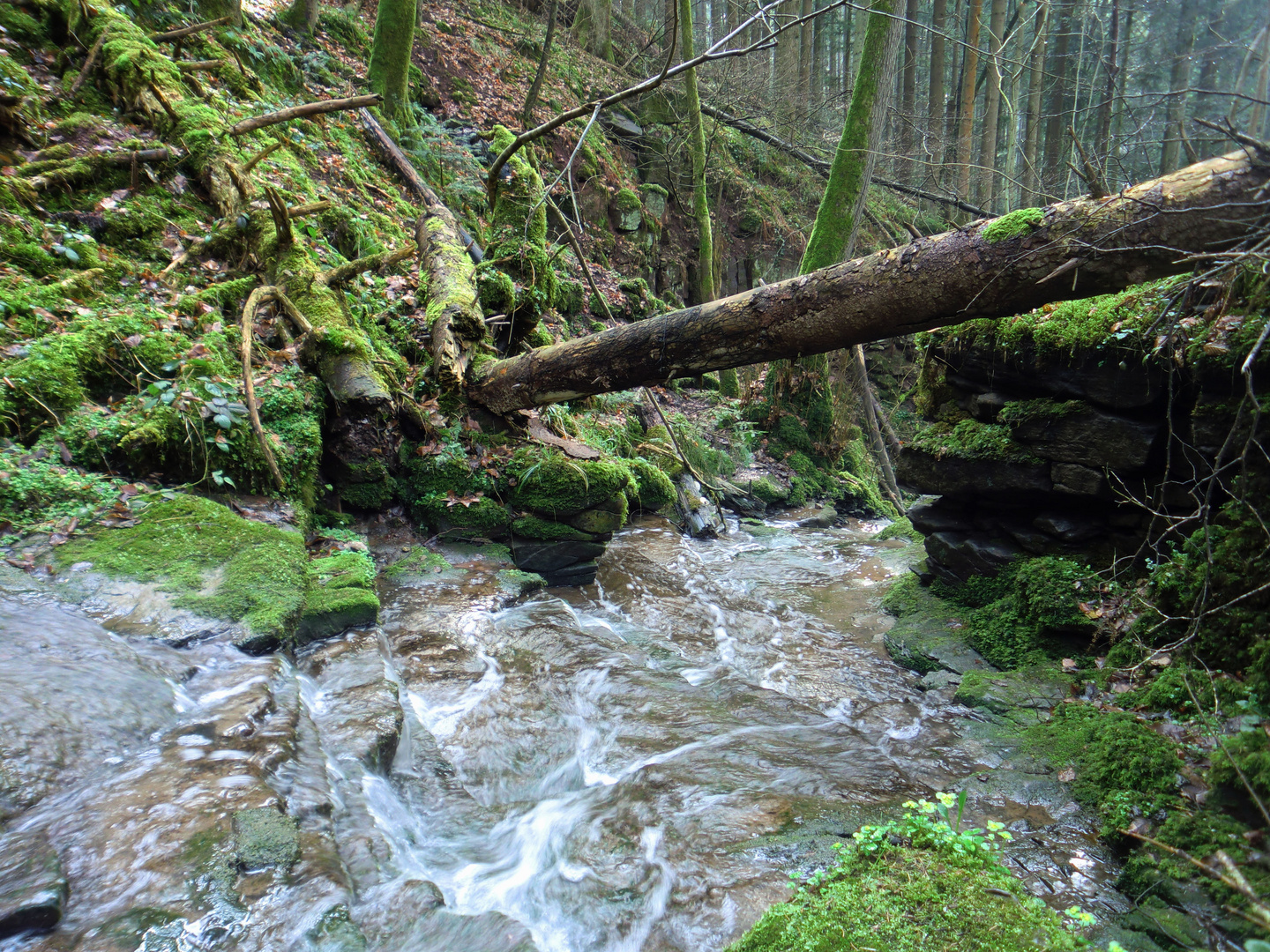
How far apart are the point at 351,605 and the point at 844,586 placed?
5054 millimetres

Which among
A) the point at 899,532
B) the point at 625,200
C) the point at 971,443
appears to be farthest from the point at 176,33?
the point at 899,532

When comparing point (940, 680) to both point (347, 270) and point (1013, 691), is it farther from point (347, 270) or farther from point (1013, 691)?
point (347, 270)

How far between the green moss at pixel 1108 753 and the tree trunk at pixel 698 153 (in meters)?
11.4

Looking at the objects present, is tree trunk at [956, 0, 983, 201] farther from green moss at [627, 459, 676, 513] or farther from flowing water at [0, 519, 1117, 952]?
flowing water at [0, 519, 1117, 952]

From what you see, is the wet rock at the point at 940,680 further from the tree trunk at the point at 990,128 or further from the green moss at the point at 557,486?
the tree trunk at the point at 990,128

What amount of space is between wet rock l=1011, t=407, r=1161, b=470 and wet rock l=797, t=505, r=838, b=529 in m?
5.26

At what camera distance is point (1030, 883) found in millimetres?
2625

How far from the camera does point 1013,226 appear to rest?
3.92m

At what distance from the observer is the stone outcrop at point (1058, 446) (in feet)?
12.4

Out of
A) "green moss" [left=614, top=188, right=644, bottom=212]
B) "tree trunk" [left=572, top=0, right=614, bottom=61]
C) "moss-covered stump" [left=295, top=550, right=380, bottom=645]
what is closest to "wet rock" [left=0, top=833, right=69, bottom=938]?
"moss-covered stump" [left=295, top=550, right=380, bottom=645]

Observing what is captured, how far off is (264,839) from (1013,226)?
198 inches

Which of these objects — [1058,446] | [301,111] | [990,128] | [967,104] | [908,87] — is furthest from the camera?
[908,87]

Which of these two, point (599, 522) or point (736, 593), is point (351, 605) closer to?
point (599, 522)

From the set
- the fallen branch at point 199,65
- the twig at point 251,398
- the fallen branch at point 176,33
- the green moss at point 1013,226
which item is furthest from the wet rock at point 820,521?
the fallen branch at point 176,33
